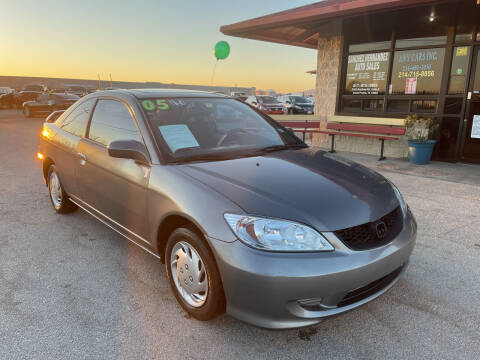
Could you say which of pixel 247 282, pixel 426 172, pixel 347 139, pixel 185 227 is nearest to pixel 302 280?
pixel 247 282

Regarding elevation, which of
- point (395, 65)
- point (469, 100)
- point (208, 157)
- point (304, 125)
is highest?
point (395, 65)

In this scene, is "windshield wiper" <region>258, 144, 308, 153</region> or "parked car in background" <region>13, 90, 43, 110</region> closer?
"windshield wiper" <region>258, 144, 308, 153</region>

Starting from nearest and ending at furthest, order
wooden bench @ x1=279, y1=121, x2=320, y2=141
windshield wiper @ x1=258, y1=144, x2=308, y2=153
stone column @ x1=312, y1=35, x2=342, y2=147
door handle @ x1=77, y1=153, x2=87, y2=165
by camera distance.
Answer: windshield wiper @ x1=258, y1=144, x2=308, y2=153, door handle @ x1=77, y1=153, x2=87, y2=165, stone column @ x1=312, y1=35, x2=342, y2=147, wooden bench @ x1=279, y1=121, x2=320, y2=141

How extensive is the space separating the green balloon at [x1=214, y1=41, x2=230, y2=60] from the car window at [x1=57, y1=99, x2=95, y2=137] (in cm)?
1152

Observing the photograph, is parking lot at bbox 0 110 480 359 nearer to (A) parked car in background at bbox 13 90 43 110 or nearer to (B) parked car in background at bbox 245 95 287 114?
(B) parked car in background at bbox 245 95 287 114

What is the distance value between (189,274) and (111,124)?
177cm

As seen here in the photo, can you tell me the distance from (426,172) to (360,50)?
162 inches

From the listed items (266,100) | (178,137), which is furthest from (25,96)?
(178,137)

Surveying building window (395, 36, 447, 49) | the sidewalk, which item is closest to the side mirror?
the sidewalk

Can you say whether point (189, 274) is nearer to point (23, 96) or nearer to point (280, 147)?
point (280, 147)

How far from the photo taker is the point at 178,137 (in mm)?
3039

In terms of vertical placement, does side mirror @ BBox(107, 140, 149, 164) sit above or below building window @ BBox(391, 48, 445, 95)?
below

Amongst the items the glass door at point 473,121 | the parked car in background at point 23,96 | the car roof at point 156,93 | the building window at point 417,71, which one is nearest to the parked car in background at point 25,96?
the parked car in background at point 23,96

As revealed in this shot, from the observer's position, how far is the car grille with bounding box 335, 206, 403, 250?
219 centimetres
